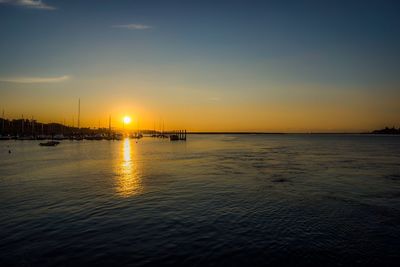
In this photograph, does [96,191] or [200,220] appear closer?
[200,220]

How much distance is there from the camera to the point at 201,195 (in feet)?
84.8

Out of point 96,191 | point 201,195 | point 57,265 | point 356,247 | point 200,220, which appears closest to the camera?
point 57,265

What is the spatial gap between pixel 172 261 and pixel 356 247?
9224mm

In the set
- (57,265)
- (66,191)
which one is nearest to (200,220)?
(57,265)

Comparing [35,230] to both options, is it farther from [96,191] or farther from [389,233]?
[389,233]

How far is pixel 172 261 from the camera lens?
12.5 metres

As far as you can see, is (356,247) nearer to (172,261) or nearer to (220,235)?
(220,235)

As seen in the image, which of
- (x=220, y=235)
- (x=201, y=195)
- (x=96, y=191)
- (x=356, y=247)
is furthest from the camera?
(x=96, y=191)

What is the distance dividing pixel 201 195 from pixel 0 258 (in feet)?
52.8

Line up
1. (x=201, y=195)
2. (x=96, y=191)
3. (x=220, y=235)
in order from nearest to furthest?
(x=220, y=235) < (x=201, y=195) < (x=96, y=191)

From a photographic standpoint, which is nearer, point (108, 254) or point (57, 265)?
point (57, 265)

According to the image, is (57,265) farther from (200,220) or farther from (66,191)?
(66,191)

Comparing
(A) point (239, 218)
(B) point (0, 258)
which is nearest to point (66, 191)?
(B) point (0, 258)

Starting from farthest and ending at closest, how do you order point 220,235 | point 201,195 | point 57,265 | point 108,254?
point 201,195 < point 220,235 < point 108,254 < point 57,265
